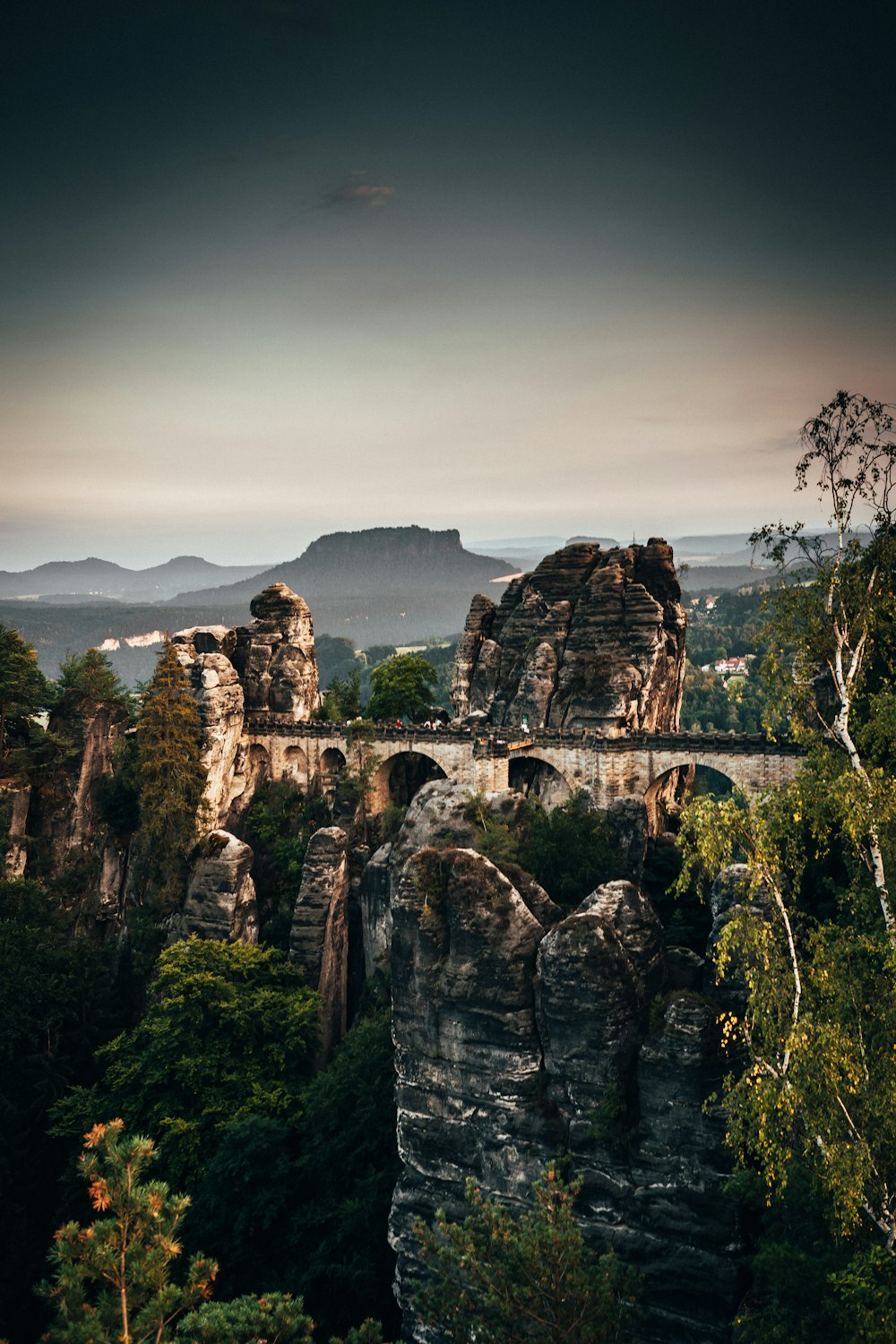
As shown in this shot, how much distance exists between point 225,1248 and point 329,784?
25.7m

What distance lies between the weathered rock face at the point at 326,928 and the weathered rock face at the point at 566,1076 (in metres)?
14.4

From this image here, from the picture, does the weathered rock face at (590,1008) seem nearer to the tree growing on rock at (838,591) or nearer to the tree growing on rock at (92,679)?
the tree growing on rock at (838,591)

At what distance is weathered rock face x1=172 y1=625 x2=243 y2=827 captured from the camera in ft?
141

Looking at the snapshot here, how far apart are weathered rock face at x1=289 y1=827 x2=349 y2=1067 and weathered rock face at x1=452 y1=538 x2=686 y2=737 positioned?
12.2m

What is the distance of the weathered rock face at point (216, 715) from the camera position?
43.1m

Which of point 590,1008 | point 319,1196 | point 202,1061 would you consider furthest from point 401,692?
point 590,1008

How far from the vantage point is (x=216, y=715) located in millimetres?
43469

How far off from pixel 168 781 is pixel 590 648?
2089 centimetres

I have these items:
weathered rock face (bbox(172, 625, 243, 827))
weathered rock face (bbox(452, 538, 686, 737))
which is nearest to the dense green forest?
weathered rock face (bbox(172, 625, 243, 827))

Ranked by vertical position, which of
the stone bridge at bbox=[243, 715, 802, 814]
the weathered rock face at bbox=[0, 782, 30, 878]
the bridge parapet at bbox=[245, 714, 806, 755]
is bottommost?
the weathered rock face at bbox=[0, 782, 30, 878]

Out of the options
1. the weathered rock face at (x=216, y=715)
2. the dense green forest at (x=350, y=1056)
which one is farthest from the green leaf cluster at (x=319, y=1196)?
the weathered rock face at (x=216, y=715)

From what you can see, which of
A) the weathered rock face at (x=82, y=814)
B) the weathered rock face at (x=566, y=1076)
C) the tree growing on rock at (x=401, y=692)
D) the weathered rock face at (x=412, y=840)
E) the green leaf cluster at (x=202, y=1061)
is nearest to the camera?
the weathered rock face at (x=566, y=1076)

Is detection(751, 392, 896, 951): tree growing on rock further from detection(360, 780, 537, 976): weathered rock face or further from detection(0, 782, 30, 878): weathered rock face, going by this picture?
detection(0, 782, 30, 878): weathered rock face

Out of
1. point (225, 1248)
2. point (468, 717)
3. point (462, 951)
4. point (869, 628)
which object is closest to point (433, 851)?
point (462, 951)
